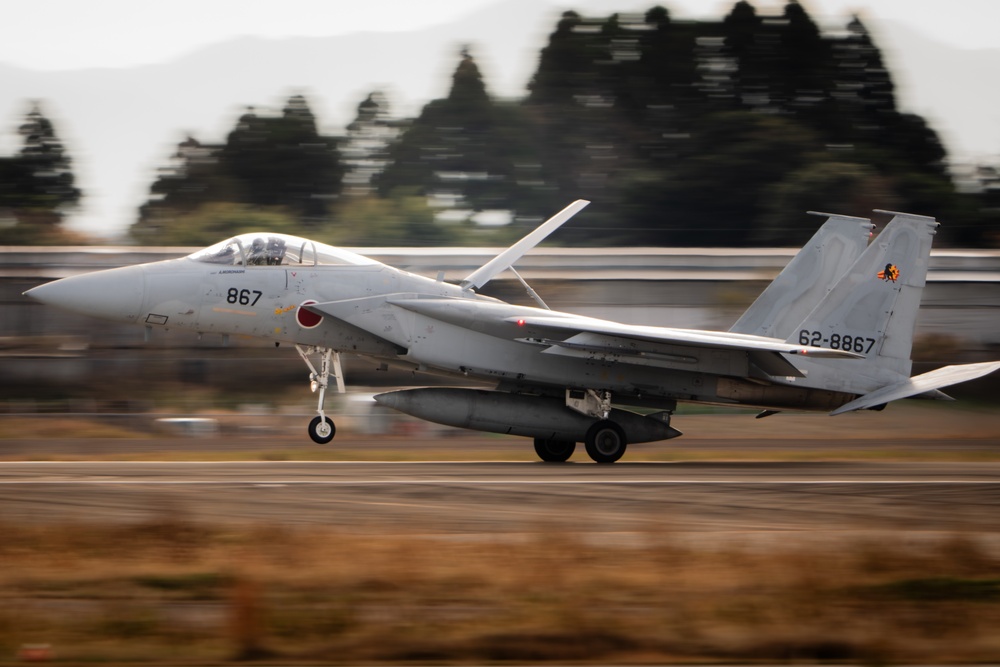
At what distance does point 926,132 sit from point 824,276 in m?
54.4

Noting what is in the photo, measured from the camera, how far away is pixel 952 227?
54.3m

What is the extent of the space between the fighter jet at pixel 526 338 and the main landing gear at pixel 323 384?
1.0 inches

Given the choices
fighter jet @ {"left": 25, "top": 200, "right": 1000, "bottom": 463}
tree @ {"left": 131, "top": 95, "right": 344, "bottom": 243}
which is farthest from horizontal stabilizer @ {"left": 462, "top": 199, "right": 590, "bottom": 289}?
tree @ {"left": 131, "top": 95, "right": 344, "bottom": 243}

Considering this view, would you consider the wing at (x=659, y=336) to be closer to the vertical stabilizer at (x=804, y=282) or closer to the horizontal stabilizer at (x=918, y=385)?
the horizontal stabilizer at (x=918, y=385)

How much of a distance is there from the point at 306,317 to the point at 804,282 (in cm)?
772

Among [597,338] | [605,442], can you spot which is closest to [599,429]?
[605,442]

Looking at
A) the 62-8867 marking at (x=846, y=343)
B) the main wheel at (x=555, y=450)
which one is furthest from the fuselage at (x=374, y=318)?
the 62-8867 marking at (x=846, y=343)

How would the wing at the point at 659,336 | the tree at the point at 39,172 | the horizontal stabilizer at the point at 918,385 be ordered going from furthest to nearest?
the tree at the point at 39,172, the horizontal stabilizer at the point at 918,385, the wing at the point at 659,336

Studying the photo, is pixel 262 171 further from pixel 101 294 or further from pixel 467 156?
pixel 101 294

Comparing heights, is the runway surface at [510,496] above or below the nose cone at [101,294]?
below

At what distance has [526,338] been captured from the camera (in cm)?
1633

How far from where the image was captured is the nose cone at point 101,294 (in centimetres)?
1548

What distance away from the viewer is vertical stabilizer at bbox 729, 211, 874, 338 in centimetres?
1791

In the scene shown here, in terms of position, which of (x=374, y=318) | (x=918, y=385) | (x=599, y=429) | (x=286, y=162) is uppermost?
(x=286, y=162)
